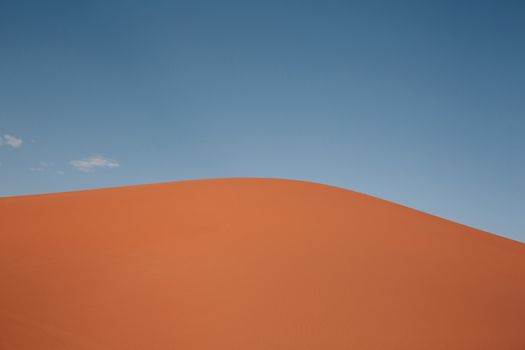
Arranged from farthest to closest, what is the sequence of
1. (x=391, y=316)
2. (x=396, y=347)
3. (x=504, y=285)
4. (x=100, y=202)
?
(x=100, y=202) → (x=504, y=285) → (x=391, y=316) → (x=396, y=347)

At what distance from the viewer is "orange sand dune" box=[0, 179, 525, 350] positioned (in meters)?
5.06

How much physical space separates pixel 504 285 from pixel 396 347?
3776 mm

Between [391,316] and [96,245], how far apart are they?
18.6 ft

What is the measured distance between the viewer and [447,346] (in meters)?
5.00

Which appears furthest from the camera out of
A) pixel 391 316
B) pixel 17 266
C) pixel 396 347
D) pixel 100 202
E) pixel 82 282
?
pixel 100 202

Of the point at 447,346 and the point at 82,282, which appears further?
the point at 82,282

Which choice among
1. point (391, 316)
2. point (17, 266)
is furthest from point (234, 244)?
point (17, 266)

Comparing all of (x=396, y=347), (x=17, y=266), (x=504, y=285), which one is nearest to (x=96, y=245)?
(x=17, y=266)

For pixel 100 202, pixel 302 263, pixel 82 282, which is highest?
pixel 100 202

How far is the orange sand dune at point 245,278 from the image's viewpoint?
5.06 m

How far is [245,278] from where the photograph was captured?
6441 mm

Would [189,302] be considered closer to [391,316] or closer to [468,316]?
[391,316]

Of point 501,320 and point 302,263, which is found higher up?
point 302,263

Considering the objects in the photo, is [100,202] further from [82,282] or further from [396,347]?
[396,347]
